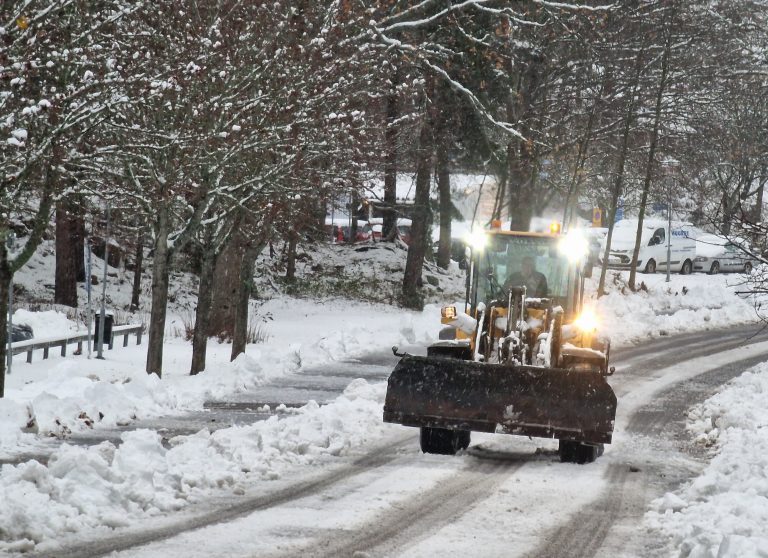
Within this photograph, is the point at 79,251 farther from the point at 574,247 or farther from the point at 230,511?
the point at 230,511

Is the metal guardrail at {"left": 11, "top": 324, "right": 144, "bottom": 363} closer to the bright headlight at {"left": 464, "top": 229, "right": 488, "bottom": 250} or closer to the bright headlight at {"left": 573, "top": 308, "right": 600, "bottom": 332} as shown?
the bright headlight at {"left": 464, "top": 229, "right": 488, "bottom": 250}

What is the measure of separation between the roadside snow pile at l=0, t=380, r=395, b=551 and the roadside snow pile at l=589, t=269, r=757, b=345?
1542 centimetres

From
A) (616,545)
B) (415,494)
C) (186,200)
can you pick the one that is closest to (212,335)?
(186,200)

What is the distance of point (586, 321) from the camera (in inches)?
512

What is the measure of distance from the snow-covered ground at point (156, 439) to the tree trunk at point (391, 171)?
4256 mm

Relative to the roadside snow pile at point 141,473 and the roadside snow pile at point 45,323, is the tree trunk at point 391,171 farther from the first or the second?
the roadside snow pile at point 141,473

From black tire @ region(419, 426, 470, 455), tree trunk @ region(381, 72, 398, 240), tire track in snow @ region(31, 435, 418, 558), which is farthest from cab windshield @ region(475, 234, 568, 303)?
tree trunk @ region(381, 72, 398, 240)

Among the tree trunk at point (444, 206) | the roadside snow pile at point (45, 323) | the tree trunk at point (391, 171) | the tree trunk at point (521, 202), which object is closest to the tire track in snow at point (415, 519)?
the tree trunk at point (391, 171)

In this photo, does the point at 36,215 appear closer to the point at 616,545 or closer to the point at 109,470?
the point at 109,470

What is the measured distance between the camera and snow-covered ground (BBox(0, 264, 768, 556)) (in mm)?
7543

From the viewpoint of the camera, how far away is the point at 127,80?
37.9 feet

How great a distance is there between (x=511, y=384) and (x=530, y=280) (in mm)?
2612

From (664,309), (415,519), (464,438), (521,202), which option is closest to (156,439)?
(415,519)

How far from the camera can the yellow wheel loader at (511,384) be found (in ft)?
33.8
